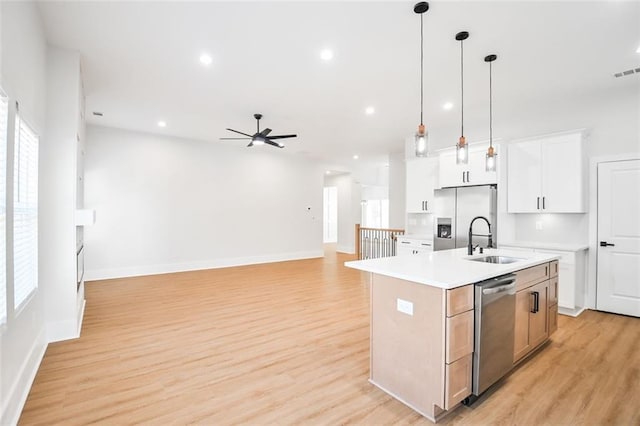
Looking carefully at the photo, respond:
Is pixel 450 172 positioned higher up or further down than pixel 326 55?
further down

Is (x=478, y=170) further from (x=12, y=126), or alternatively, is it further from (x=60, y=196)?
(x=60, y=196)

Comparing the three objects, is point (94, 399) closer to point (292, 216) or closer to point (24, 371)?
point (24, 371)

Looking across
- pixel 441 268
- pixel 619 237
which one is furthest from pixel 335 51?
pixel 619 237

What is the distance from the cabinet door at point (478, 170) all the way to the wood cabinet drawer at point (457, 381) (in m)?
3.75

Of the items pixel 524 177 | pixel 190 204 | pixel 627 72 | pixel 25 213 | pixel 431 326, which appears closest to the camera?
pixel 431 326

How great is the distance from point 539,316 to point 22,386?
4351mm

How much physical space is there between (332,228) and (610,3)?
39.0 ft

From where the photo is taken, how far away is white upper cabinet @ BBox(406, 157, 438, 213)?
5902 mm

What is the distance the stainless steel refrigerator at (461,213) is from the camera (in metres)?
5.07

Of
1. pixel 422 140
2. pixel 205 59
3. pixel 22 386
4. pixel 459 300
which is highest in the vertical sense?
pixel 205 59

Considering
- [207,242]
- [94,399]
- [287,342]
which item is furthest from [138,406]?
[207,242]

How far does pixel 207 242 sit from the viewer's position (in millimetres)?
7496

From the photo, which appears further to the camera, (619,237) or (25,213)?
(619,237)

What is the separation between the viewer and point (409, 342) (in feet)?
7.03
